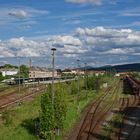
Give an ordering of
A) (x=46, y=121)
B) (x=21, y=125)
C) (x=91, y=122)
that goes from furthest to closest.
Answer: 1. (x=91, y=122)
2. (x=21, y=125)
3. (x=46, y=121)

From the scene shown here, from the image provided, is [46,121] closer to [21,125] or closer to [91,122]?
[21,125]

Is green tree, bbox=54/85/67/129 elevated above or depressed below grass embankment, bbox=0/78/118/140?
above

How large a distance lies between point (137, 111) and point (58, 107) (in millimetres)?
24086

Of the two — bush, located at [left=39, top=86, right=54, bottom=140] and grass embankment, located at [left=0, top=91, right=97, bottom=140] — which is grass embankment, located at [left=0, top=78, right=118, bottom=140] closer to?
grass embankment, located at [left=0, top=91, right=97, bottom=140]

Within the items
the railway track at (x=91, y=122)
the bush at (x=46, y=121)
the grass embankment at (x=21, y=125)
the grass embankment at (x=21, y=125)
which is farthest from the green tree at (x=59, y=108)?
the bush at (x=46, y=121)

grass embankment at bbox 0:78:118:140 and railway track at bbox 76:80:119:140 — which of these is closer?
grass embankment at bbox 0:78:118:140

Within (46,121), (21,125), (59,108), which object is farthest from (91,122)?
(46,121)

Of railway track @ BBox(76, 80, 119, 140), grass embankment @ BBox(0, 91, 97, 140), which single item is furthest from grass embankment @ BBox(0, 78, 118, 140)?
railway track @ BBox(76, 80, 119, 140)

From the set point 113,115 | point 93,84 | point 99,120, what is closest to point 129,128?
point 99,120

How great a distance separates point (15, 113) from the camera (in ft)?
190

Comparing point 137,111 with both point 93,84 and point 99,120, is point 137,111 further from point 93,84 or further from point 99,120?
point 93,84

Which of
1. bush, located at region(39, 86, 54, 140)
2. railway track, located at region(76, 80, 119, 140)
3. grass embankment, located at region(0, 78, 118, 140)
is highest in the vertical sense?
bush, located at region(39, 86, 54, 140)

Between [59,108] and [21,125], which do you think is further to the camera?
[21,125]

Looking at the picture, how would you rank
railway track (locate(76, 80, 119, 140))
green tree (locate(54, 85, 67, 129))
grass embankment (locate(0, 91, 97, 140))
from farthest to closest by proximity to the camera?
railway track (locate(76, 80, 119, 140))
green tree (locate(54, 85, 67, 129))
grass embankment (locate(0, 91, 97, 140))
